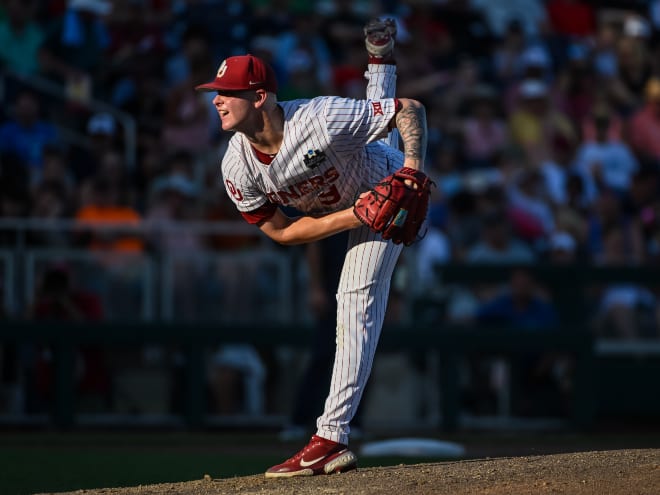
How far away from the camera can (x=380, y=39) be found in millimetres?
6043

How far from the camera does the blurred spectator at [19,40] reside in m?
11.6

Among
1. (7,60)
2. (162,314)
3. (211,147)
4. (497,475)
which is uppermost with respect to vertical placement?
(7,60)

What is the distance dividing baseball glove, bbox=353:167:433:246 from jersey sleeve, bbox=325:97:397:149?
0.73ft

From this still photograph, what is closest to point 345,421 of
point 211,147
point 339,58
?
point 211,147

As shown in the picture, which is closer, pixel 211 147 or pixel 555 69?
pixel 211 147

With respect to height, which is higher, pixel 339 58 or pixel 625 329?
pixel 339 58

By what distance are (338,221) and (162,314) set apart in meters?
4.75

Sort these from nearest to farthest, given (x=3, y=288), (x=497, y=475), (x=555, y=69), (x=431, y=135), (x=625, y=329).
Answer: (x=497, y=475)
(x=3, y=288)
(x=625, y=329)
(x=431, y=135)
(x=555, y=69)

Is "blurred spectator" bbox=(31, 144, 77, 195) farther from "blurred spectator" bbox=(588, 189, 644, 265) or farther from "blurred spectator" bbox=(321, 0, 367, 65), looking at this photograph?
"blurred spectator" bbox=(588, 189, 644, 265)

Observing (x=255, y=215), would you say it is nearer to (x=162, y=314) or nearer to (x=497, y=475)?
(x=497, y=475)

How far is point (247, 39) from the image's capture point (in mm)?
12586

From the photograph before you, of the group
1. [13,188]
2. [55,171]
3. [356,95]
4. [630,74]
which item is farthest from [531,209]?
[13,188]

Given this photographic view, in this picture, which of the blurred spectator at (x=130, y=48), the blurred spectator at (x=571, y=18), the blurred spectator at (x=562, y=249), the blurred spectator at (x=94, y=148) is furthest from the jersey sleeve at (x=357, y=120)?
the blurred spectator at (x=571, y=18)

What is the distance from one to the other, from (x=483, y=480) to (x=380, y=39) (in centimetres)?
238
